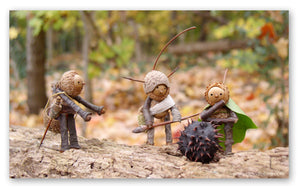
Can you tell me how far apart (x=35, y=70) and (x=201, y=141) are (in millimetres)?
2268

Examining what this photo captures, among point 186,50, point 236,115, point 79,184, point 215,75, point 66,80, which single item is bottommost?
point 79,184

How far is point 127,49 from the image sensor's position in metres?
3.64

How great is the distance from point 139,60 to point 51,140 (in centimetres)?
260

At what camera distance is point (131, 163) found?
1.80 m

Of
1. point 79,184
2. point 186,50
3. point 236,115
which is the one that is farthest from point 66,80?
point 186,50

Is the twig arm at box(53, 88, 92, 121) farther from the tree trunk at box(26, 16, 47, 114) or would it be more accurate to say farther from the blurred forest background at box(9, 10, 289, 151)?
the tree trunk at box(26, 16, 47, 114)

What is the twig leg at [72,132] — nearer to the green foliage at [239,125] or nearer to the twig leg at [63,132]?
the twig leg at [63,132]

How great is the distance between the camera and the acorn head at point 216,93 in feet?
5.71

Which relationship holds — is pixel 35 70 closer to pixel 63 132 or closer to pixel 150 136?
pixel 63 132

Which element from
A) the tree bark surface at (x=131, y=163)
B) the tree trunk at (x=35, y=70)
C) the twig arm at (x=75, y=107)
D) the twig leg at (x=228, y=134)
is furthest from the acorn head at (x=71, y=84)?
the tree trunk at (x=35, y=70)

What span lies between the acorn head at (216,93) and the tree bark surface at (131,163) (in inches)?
12.8

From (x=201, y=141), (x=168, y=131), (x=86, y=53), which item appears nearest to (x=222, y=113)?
(x=201, y=141)

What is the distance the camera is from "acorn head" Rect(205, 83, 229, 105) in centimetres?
174

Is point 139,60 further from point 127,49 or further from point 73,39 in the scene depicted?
point 73,39
